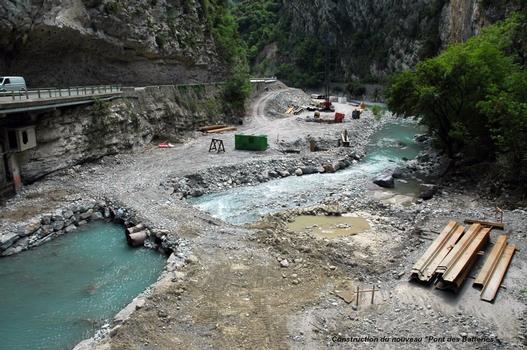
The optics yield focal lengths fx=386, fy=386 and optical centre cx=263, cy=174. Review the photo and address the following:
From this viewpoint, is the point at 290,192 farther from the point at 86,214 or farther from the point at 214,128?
Answer: the point at 214,128

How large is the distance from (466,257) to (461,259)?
0.22 m

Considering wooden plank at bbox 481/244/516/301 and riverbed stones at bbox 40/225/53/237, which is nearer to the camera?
wooden plank at bbox 481/244/516/301

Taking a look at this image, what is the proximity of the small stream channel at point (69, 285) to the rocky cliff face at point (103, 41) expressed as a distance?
18.3 m

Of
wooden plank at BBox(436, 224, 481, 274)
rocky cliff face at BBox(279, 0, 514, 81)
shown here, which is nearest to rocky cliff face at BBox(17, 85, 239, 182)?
wooden plank at BBox(436, 224, 481, 274)

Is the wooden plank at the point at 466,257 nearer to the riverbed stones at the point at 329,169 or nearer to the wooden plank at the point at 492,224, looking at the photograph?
the wooden plank at the point at 492,224

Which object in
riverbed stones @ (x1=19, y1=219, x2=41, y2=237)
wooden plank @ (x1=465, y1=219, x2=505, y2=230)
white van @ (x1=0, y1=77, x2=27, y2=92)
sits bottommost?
riverbed stones @ (x1=19, y1=219, x2=41, y2=237)

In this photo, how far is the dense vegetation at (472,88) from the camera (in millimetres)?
22688

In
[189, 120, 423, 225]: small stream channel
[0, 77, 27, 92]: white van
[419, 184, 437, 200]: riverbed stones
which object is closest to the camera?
[189, 120, 423, 225]: small stream channel

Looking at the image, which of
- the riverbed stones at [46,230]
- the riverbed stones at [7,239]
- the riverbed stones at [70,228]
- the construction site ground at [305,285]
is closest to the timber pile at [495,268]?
the construction site ground at [305,285]

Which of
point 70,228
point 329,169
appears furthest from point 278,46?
point 70,228

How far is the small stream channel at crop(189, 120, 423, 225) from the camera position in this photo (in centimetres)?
2203

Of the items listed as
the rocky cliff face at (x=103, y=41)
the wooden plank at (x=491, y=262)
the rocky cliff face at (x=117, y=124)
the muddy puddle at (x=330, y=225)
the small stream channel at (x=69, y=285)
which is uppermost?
the rocky cliff face at (x=103, y=41)

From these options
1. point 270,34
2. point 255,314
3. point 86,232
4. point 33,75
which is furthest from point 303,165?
point 270,34

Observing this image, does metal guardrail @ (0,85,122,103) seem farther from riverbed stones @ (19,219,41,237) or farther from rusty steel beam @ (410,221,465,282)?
rusty steel beam @ (410,221,465,282)
